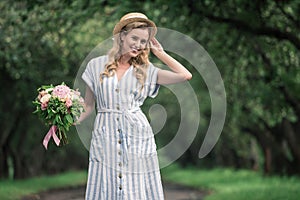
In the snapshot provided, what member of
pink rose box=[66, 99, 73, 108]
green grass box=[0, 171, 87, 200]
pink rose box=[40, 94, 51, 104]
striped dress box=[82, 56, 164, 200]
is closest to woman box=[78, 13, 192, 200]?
striped dress box=[82, 56, 164, 200]

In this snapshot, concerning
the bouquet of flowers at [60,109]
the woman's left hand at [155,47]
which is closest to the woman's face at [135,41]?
the woman's left hand at [155,47]

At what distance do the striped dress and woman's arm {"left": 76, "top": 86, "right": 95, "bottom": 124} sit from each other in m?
0.12

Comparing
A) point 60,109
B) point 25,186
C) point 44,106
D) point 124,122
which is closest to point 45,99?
point 44,106

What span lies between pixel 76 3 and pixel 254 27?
120 inches

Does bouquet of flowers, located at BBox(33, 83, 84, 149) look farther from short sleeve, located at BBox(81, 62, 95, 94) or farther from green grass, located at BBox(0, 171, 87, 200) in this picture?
green grass, located at BBox(0, 171, 87, 200)

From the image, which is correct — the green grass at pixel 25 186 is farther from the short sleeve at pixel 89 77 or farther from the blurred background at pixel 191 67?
the short sleeve at pixel 89 77

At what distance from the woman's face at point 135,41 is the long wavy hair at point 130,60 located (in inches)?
1.4

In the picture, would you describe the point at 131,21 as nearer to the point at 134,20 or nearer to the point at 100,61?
the point at 134,20

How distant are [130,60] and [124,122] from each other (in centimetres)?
55

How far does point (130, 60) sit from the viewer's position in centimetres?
609

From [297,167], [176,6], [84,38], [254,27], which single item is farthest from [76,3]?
[297,167]

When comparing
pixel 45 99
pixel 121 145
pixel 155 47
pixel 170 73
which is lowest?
pixel 121 145

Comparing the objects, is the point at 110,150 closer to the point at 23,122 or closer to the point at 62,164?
the point at 23,122

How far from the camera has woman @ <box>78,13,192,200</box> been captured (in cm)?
595
